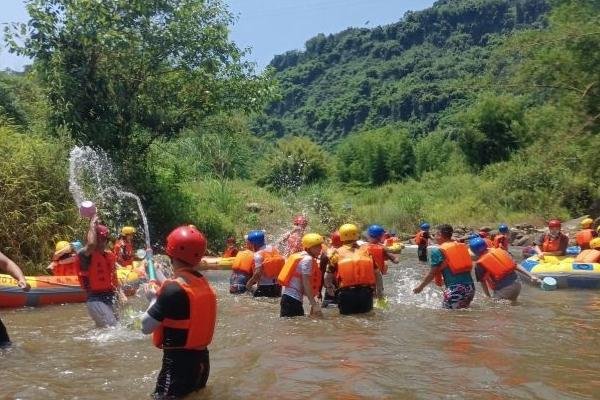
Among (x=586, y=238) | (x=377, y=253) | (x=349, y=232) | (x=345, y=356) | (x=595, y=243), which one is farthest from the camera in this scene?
(x=586, y=238)

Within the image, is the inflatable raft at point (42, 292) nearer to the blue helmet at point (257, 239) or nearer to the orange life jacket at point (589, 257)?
the blue helmet at point (257, 239)

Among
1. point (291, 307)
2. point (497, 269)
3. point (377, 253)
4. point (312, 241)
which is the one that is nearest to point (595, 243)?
point (497, 269)

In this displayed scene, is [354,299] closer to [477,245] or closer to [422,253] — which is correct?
[477,245]

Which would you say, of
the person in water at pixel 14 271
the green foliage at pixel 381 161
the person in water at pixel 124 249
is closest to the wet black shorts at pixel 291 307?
the person in water at pixel 14 271

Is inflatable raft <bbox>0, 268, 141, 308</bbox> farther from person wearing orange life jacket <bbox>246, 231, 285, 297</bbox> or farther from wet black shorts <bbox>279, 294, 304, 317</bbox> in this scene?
wet black shorts <bbox>279, 294, 304, 317</bbox>

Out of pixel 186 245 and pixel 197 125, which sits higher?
pixel 197 125

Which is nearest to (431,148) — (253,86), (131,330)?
(253,86)

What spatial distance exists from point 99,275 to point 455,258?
4533 millimetres

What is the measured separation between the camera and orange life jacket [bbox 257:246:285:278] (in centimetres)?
1032

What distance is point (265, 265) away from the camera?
10.5 metres

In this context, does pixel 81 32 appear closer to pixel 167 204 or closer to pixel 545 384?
pixel 167 204

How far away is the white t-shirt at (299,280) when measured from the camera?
7871 millimetres

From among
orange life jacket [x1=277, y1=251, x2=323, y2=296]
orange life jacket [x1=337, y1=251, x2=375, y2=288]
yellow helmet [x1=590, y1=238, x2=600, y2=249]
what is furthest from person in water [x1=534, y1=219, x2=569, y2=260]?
orange life jacket [x1=277, y1=251, x2=323, y2=296]

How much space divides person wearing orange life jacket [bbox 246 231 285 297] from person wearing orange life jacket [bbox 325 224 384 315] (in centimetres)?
181
